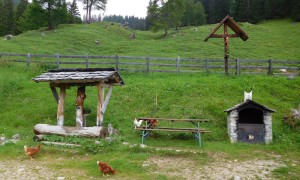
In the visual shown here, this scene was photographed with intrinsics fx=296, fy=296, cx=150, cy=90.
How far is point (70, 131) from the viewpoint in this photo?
11836 millimetres

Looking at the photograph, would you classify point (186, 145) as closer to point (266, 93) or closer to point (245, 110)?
point (245, 110)

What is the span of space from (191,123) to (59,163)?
6.49 metres

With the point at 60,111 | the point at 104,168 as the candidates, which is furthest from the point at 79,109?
the point at 104,168

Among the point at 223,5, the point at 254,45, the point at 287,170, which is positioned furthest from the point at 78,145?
the point at 223,5

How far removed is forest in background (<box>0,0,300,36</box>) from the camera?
157 ft

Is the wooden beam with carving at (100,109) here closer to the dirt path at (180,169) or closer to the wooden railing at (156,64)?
the dirt path at (180,169)

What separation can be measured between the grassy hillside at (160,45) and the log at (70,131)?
21640mm

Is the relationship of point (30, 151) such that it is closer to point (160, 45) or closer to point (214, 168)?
point (214, 168)

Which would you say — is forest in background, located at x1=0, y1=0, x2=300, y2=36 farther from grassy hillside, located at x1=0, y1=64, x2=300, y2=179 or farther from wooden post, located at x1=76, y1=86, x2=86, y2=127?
wooden post, located at x1=76, y1=86, x2=86, y2=127

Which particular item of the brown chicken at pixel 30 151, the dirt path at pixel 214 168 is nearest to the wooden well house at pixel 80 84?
the brown chicken at pixel 30 151

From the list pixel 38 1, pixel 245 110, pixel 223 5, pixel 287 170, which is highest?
pixel 223 5

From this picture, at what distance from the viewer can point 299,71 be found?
22844 mm

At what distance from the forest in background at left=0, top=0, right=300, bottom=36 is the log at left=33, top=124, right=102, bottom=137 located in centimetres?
3905

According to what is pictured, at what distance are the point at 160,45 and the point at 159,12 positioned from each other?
1513 cm
